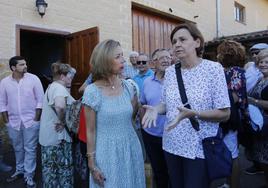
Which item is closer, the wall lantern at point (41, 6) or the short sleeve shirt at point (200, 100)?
the short sleeve shirt at point (200, 100)

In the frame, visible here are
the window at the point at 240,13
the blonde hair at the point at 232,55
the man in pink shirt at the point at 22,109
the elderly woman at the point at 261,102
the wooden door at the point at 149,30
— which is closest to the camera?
the blonde hair at the point at 232,55

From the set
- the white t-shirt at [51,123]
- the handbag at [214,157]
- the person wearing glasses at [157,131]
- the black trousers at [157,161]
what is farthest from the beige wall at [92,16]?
the handbag at [214,157]

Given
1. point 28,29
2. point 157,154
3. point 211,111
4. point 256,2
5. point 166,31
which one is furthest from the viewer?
point 256,2

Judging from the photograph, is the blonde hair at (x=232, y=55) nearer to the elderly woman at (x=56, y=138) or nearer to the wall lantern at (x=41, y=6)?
the elderly woman at (x=56, y=138)

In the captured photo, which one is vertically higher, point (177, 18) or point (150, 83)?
point (177, 18)

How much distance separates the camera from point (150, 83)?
3416 millimetres

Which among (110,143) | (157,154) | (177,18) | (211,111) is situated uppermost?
(177,18)

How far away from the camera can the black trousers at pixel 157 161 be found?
131 inches

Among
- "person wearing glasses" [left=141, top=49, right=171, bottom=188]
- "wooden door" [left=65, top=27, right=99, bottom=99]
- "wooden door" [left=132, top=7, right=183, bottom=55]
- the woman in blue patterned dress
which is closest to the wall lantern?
"wooden door" [left=65, top=27, right=99, bottom=99]

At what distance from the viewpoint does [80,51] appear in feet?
21.4

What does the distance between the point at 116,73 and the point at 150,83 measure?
3.73ft

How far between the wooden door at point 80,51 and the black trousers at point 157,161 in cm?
325

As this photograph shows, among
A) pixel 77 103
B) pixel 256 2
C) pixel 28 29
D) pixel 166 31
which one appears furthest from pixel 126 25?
pixel 256 2

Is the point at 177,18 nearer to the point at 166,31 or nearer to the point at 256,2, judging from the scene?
the point at 166,31
